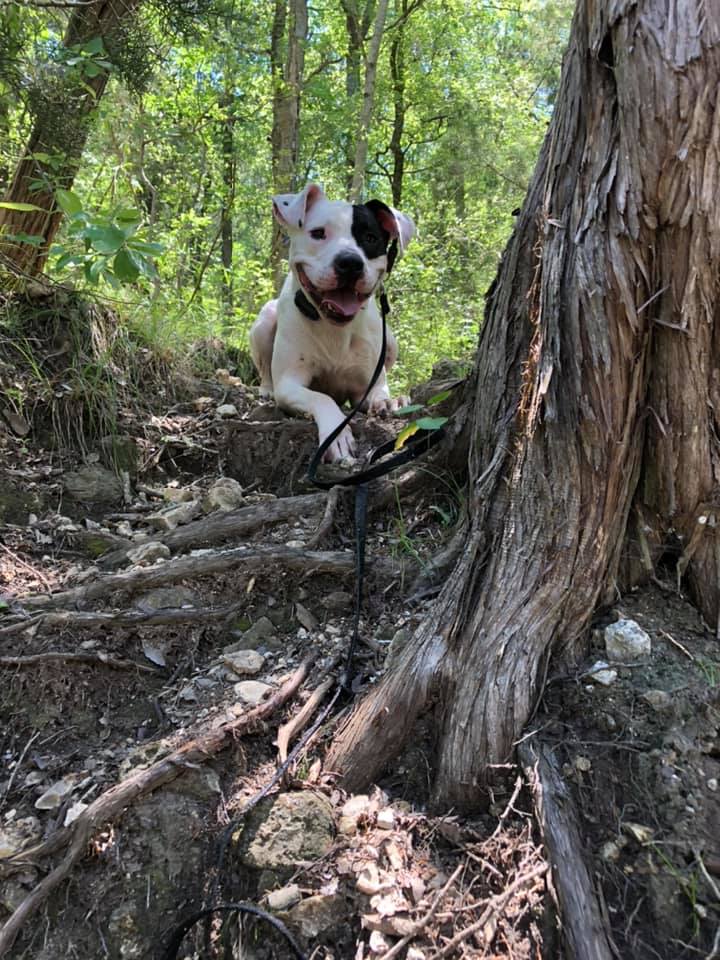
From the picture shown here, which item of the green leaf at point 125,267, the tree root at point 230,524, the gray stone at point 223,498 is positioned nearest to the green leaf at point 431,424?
the tree root at point 230,524

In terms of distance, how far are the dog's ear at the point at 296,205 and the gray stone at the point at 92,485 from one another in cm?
150

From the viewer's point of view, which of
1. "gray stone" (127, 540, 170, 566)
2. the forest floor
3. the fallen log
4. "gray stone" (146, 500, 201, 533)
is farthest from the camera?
"gray stone" (146, 500, 201, 533)

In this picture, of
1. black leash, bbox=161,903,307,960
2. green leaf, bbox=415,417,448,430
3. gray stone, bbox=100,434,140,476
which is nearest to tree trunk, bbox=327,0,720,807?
black leash, bbox=161,903,307,960

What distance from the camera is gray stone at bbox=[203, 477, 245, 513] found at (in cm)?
262

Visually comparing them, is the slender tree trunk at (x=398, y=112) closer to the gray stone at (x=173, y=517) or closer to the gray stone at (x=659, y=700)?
the gray stone at (x=173, y=517)

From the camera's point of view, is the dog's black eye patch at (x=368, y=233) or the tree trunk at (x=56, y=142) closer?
the dog's black eye patch at (x=368, y=233)

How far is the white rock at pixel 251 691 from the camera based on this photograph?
171 centimetres

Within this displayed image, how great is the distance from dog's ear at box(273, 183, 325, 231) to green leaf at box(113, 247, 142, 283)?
1239 mm

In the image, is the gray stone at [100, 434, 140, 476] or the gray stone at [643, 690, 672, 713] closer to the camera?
the gray stone at [643, 690, 672, 713]

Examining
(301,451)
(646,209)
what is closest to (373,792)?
(646,209)

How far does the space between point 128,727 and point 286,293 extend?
262 cm

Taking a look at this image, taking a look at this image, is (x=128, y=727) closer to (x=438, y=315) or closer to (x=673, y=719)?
(x=673, y=719)

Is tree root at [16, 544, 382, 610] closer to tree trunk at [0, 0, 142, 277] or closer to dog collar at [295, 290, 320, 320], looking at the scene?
dog collar at [295, 290, 320, 320]

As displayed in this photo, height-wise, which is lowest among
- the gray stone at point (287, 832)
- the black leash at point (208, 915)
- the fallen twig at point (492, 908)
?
the black leash at point (208, 915)
